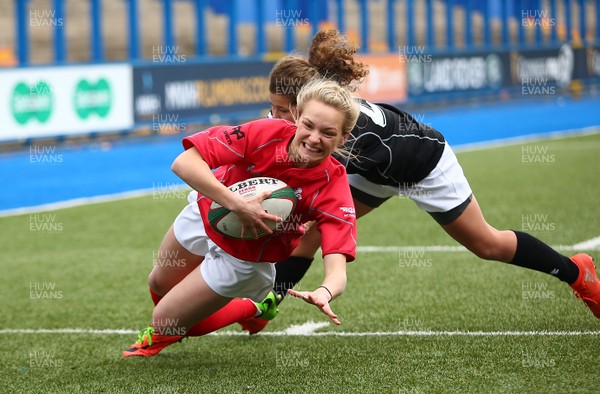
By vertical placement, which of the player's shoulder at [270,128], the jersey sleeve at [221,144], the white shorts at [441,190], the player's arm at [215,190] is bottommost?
the white shorts at [441,190]

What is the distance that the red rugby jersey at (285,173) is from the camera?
182 inches

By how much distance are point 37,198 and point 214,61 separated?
743 centimetres

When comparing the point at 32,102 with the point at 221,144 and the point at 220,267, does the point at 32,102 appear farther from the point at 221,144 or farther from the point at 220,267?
the point at 221,144

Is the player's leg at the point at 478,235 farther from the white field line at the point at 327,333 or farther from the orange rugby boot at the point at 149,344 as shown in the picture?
the orange rugby boot at the point at 149,344

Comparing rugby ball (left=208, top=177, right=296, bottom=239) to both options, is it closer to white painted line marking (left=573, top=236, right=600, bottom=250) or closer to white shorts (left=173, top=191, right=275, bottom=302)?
white shorts (left=173, top=191, right=275, bottom=302)

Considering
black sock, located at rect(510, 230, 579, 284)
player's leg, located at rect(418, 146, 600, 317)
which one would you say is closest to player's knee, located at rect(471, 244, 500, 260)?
player's leg, located at rect(418, 146, 600, 317)

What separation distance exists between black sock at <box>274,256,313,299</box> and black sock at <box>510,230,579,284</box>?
1216 millimetres

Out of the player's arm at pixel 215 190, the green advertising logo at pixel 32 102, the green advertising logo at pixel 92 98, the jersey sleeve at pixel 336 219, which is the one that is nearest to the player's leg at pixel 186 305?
the player's arm at pixel 215 190

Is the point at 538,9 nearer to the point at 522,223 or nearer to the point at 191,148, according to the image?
the point at 522,223

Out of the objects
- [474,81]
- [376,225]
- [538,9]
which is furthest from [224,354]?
[538,9]

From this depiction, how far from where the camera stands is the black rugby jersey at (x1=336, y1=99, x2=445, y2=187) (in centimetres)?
546

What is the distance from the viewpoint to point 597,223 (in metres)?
9.34

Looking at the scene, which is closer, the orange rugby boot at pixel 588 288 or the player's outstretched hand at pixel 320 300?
the player's outstretched hand at pixel 320 300

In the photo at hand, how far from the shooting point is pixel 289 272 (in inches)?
Answer: 241
